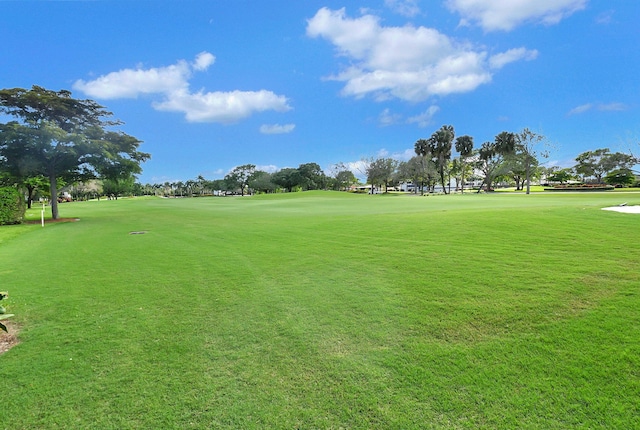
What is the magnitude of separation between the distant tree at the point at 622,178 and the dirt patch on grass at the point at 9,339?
94.1 m

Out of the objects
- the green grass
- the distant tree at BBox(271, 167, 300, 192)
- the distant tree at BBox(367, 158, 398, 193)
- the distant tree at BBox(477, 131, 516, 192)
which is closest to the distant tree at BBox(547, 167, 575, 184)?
the distant tree at BBox(477, 131, 516, 192)

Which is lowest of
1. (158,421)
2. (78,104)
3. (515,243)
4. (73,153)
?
(158,421)

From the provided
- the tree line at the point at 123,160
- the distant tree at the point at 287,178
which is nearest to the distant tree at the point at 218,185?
the tree line at the point at 123,160

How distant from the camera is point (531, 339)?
12.8ft

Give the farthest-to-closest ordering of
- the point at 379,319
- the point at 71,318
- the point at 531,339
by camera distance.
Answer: the point at 71,318 → the point at 379,319 → the point at 531,339

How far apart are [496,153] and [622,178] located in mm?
25219

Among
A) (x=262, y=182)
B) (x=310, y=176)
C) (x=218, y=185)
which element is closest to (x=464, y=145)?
(x=310, y=176)

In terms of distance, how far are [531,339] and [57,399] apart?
522 centimetres

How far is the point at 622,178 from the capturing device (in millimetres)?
68812

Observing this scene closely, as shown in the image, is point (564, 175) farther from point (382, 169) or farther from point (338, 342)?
point (338, 342)

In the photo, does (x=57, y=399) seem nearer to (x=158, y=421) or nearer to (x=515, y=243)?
(x=158, y=421)

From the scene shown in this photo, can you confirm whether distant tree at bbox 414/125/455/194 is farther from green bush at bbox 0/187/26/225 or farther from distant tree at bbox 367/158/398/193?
green bush at bbox 0/187/26/225

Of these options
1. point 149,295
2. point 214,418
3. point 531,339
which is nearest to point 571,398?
point 531,339

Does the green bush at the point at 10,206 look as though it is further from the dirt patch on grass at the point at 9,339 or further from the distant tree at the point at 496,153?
the distant tree at the point at 496,153
